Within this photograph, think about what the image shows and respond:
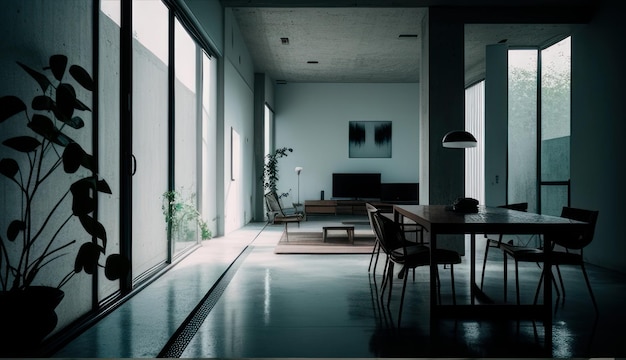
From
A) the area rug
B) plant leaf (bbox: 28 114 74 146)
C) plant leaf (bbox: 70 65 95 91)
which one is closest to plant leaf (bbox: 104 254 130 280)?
plant leaf (bbox: 28 114 74 146)

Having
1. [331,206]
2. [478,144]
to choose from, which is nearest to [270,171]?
[331,206]

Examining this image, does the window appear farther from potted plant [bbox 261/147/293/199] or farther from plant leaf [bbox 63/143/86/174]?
plant leaf [bbox 63/143/86/174]

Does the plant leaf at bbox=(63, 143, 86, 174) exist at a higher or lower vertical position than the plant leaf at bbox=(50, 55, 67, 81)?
lower

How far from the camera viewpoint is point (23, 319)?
200 cm

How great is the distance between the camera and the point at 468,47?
9234 millimetres

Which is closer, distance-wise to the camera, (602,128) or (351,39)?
(602,128)

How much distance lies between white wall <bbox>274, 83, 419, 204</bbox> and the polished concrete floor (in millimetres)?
8271

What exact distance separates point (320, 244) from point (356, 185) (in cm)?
604

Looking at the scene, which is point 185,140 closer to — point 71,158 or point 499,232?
point 71,158

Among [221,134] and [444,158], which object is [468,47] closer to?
[444,158]

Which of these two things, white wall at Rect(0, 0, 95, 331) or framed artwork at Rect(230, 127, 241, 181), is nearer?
white wall at Rect(0, 0, 95, 331)

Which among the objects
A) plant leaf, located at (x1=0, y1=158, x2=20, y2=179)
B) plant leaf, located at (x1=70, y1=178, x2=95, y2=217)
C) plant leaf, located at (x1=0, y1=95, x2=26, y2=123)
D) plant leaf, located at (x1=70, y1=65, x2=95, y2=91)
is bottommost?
plant leaf, located at (x1=70, y1=178, x2=95, y2=217)

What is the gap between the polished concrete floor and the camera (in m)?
2.70

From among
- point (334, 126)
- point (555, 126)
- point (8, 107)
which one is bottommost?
point (8, 107)
